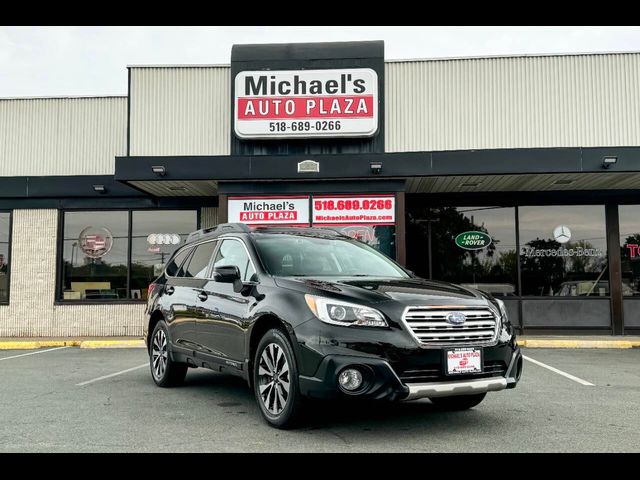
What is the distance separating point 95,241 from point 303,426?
37.7 feet

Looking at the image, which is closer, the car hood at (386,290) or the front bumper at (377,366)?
the front bumper at (377,366)

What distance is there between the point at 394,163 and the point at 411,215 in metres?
2.43

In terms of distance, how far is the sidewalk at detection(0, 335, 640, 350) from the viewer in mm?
12695

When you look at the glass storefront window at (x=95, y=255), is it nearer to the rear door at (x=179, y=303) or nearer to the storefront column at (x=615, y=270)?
the rear door at (x=179, y=303)

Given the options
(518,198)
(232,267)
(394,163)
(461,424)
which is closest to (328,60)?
(394,163)

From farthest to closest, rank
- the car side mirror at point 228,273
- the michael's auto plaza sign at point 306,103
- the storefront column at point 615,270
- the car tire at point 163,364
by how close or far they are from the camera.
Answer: the storefront column at point 615,270
the michael's auto plaza sign at point 306,103
the car tire at point 163,364
the car side mirror at point 228,273

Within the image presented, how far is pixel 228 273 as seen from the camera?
5.82m

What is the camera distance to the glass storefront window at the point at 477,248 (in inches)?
583

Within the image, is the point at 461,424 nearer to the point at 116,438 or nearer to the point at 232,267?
the point at 232,267

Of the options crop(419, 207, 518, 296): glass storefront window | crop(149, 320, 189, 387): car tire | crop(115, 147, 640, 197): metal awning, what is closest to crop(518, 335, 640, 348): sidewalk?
crop(419, 207, 518, 296): glass storefront window

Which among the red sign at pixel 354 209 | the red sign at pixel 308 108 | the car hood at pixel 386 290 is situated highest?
the red sign at pixel 308 108

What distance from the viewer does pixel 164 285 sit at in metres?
7.92

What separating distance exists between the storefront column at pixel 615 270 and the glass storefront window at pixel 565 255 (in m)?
0.11

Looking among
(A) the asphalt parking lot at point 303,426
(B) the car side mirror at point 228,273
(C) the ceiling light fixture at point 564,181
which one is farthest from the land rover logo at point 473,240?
(B) the car side mirror at point 228,273
